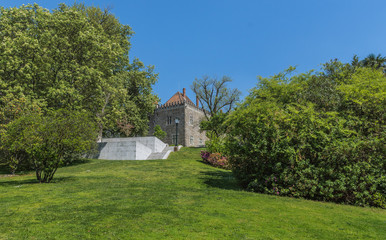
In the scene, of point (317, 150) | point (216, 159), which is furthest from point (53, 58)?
point (317, 150)

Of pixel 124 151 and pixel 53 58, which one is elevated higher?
pixel 53 58

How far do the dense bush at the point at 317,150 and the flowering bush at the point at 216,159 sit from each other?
30.3 ft

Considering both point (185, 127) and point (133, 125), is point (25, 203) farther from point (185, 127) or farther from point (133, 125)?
point (185, 127)

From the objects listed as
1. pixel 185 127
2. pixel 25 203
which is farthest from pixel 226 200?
pixel 185 127

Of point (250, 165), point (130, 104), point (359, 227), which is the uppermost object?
point (130, 104)

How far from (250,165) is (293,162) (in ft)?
6.60

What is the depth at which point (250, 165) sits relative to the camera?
11305 millimetres

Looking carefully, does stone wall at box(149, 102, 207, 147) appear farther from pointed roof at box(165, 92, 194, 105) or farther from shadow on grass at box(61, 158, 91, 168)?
shadow on grass at box(61, 158, 91, 168)

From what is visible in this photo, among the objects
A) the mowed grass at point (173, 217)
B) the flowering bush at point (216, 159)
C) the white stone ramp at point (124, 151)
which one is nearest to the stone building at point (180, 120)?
the white stone ramp at point (124, 151)

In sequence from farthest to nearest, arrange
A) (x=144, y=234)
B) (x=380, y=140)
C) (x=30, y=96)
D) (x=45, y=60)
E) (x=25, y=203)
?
(x=45, y=60) → (x=30, y=96) → (x=380, y=140) → (x=25, y=203) → (x=144, y=234)

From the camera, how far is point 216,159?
72.3 ft

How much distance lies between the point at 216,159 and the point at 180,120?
2686 cm

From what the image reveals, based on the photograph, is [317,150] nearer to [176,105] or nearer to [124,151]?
[124,151]

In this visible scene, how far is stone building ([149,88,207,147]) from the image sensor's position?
48.0m
